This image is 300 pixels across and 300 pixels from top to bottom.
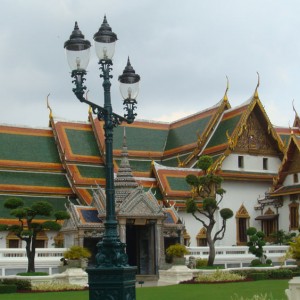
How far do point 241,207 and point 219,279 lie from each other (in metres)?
13.7

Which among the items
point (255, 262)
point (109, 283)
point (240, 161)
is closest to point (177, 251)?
point (255, 262)

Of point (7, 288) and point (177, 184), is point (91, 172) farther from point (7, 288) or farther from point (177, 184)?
point (7, 288)

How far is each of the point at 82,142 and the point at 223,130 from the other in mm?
7706

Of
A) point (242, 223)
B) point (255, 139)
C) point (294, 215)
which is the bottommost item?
point (242, 223)

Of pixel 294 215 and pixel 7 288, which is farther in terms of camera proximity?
pixel 294 215

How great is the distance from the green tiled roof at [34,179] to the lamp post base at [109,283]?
25.7 metres

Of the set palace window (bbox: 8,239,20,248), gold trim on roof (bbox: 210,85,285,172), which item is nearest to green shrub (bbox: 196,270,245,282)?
gold trim on roof (bbox: 210,85,285,172)

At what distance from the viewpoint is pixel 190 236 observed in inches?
1332

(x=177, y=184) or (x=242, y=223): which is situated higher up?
(x=177, y=184)

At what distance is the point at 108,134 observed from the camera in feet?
35.7

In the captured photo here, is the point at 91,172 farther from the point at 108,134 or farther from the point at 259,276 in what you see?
the point at 108,134

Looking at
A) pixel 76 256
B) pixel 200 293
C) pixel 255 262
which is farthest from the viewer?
pixel 255 262

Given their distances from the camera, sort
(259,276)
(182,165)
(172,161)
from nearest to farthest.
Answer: (259,276) → (182,165) → (172,161)

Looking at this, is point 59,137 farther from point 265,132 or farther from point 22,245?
point 265,132
